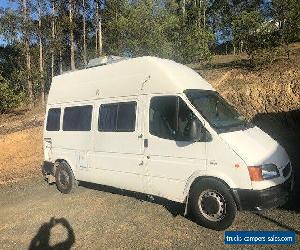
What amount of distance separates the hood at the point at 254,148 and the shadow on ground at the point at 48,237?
3.58 meters

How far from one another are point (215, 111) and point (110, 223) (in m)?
3.25

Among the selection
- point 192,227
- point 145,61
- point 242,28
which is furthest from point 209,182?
point 242,28

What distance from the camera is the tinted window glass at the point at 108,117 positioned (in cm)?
902

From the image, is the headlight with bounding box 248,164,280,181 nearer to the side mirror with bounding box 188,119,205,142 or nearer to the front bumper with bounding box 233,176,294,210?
the front bumper with bounding box 233,176,294,210

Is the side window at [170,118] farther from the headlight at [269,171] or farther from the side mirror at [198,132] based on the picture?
the headlight at [269,171]

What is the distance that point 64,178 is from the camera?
1063 cm

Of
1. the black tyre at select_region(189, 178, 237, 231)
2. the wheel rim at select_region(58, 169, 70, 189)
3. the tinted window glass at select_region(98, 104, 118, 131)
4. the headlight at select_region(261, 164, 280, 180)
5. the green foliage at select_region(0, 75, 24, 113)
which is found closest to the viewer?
the headlight at select_region(261, 164, 280, 180)

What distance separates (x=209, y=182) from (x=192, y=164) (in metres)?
0.49

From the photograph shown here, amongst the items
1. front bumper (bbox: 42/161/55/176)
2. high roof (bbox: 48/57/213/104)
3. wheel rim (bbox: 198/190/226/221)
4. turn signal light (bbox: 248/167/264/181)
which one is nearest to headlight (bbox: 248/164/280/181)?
turn signal light (bbox: 248/167/264/181)

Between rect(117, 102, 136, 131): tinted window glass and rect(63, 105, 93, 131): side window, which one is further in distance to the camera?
rect(63, 105, 93, 131): side window

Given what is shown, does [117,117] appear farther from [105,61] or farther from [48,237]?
[48,237]

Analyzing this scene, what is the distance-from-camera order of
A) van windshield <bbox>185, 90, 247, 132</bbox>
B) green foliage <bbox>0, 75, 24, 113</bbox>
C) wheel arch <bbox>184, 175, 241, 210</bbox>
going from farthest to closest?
green foliage <bbox>0, 75, 24, 113</bbox> < van windshield <bbox>185, 90, 247, 132</bbox> < wheel arch <bbox>184, 175, 241, 210</bbox>

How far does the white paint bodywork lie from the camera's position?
275 inches

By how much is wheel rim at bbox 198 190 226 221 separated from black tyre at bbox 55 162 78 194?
4.34 metres
